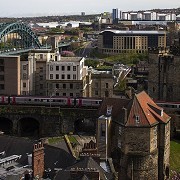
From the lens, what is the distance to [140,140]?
46719 mm

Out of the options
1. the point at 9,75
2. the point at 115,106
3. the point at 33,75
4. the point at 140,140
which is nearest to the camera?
the point at 140,140

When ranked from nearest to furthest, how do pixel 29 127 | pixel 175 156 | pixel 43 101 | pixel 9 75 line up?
pixel 175 156 → pixel 43 101 → pixel 29 127 → pixel 9 75

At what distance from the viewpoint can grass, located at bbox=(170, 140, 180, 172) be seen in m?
56.5

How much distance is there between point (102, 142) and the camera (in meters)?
49.1

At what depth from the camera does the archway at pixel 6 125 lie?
7556cm

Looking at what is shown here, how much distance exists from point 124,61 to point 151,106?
114008mm

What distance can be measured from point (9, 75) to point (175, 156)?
34275mm

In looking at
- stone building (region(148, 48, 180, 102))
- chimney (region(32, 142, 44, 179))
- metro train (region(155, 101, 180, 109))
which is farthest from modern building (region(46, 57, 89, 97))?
chimney (region(32, 142, 44, 179))

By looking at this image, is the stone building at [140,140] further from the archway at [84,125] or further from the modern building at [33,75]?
the modern building at [33,75]

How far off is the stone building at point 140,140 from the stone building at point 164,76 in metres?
28.5

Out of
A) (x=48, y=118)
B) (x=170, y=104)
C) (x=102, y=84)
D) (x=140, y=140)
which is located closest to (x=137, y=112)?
(x=140, y=140)

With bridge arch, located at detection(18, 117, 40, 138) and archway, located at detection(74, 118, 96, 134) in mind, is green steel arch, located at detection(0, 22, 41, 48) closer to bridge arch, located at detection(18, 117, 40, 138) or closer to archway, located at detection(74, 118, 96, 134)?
bridge arch, located at detection(18, 117, 40, 138)

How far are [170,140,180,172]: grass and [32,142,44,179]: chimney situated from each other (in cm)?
2238

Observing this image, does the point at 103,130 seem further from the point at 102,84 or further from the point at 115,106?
the point at 102,84
